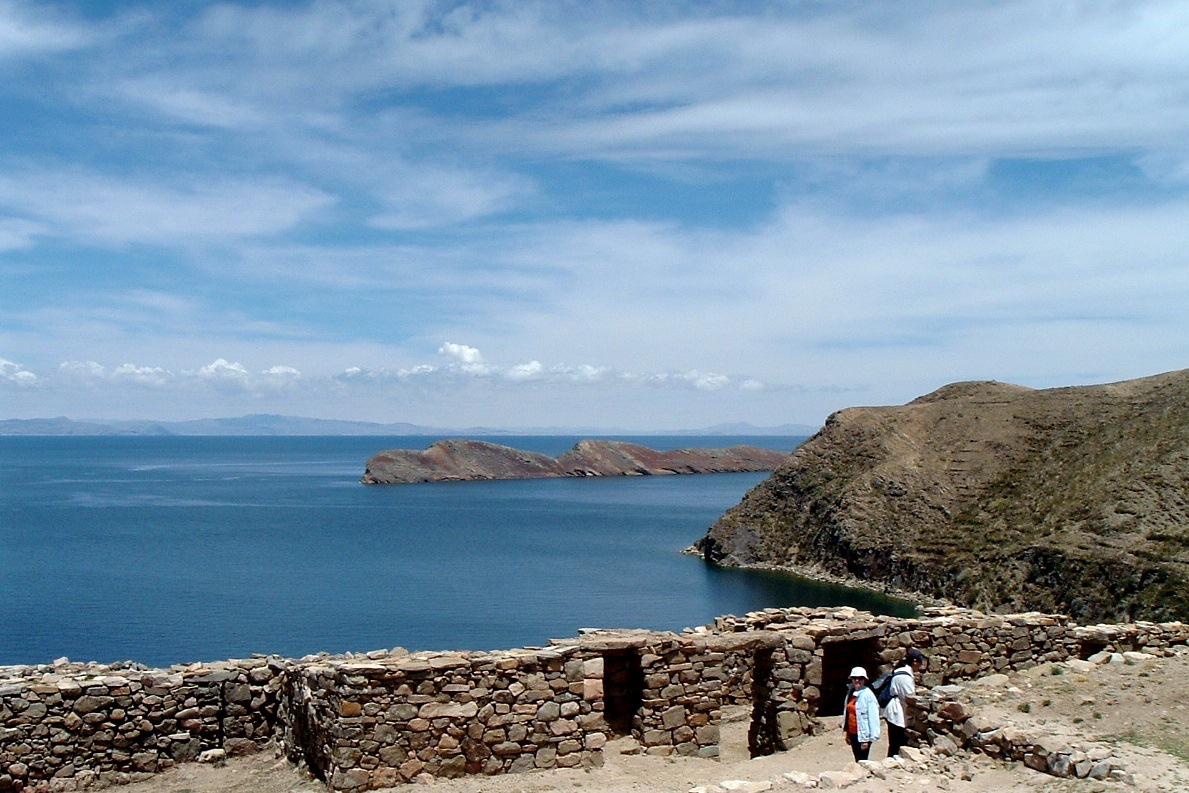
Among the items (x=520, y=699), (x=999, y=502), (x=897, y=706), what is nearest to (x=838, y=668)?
(x=897, y=706)

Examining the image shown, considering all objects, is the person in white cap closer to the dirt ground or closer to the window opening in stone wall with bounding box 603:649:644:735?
the dirt ground

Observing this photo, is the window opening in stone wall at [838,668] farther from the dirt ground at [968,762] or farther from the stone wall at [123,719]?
the stone wall at [123,719]

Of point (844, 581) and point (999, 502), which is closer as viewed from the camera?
point (999, 502)

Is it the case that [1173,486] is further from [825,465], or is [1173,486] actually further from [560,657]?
[560,657]

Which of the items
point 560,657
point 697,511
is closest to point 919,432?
point 697,511

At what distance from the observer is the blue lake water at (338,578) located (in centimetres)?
4741

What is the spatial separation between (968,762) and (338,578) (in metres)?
60.9

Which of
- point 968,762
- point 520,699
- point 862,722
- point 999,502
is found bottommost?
point 999,502

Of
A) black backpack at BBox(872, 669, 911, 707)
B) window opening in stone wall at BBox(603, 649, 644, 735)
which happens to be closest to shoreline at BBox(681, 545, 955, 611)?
black backpack at BBox(872, 669, 911, 707)

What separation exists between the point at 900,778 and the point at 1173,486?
177 ft

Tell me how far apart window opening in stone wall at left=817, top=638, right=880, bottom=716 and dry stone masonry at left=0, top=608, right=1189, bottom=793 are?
34 mm

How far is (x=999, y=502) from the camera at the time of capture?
227ft

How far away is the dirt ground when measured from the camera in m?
11.5

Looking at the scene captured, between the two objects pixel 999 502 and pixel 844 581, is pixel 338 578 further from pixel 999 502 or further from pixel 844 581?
pixel 999 502
